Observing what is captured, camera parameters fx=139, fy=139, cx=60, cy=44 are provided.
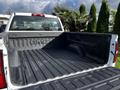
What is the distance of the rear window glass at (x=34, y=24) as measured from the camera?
4.36m

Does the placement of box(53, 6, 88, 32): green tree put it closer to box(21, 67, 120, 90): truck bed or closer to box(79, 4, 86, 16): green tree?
box(79, 4, 86, 16): green tree

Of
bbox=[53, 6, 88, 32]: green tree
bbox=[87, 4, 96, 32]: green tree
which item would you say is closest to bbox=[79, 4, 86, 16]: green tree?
bbox=[53, 6, 88, 32]: green tree

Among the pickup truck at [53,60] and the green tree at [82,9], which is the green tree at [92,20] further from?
the pickup truck at [53,60]

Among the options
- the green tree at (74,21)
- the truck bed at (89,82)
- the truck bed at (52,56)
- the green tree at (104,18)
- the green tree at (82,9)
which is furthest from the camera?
the green tree at (82,9)

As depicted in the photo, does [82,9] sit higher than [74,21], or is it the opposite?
[82,9]

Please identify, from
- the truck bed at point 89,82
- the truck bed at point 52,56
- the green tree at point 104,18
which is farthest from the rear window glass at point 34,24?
the green tree at point 104,18

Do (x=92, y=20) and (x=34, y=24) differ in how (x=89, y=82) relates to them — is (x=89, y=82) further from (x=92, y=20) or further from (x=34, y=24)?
(x=92, y=20)

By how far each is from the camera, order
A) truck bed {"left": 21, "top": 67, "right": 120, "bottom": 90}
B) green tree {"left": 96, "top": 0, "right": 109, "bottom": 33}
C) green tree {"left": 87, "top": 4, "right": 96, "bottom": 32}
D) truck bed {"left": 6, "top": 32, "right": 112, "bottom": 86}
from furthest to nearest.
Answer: green tree {"left": 87, "top": 4, "right": 96, "bottom": 32}, green tree {"left": 96, "top": 0, "right": 109, "bottom": 33}, truck bed {"left": 6, "top": 32, "right": 112, "bottom": 86}, truck bed {"left": 21, "top": 67, "right": 120, "bottom": 90}

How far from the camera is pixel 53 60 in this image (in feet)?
10.6

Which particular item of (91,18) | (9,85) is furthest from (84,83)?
(91,18)

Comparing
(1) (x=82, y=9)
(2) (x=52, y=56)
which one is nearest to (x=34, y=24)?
(2) (x=52, y=56)

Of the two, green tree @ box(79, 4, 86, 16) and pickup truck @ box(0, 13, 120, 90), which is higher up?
green tree @ box(79, 4, 86, 16)

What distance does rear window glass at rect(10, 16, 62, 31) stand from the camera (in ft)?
14.3

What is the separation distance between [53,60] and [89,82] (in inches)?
54.8
